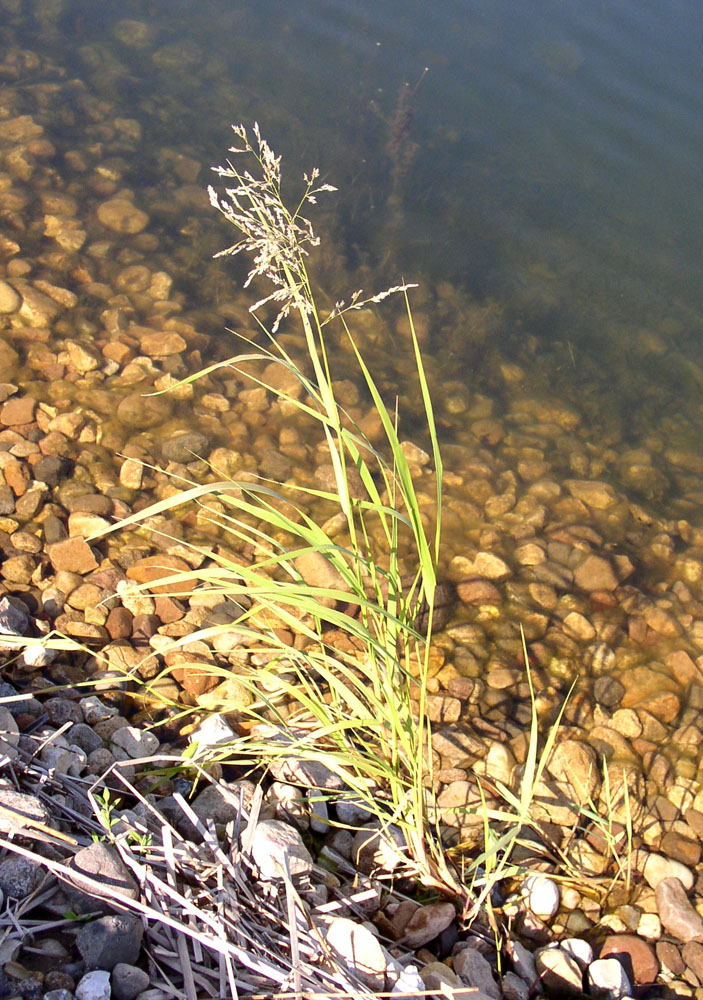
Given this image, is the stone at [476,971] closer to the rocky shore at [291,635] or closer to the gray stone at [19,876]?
the rocky shore at [291,635]

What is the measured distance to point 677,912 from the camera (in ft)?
8.16

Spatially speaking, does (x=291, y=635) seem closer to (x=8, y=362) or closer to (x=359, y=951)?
(x=359, y=951)

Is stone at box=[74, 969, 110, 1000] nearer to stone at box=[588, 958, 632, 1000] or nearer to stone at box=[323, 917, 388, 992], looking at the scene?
stone at box=[323, 917, 388, 992]

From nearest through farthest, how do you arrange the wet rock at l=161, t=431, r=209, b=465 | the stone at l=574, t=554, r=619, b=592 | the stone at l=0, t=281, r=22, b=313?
the stone at l=574, t=554, r=619, b=592 → the wet rock at l=161, t=431, r=209, b=465 → the stone at l=0, t=281, r=22, b=313

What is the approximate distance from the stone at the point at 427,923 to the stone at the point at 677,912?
825mm

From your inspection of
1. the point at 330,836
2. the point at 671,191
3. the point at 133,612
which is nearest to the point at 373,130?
the point at 671,191

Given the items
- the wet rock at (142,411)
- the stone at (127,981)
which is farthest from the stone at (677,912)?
the wet rock at (142,411)

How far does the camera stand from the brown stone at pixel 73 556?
10.6 feet

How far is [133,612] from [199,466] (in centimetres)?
101

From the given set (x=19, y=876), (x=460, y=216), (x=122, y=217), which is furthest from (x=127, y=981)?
(x=460, y=216)

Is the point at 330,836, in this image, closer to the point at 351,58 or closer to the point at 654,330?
the point at 654,330

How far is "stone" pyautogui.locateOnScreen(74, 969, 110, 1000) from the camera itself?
1.52 m

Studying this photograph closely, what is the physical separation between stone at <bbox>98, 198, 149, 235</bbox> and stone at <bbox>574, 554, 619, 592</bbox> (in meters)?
3.66

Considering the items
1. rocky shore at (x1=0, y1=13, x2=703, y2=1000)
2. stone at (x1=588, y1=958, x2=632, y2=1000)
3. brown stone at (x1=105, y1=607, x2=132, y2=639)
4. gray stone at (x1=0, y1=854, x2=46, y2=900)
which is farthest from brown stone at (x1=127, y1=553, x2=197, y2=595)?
stone at (x1=588, y1=958, x2=632, y2=1000)
